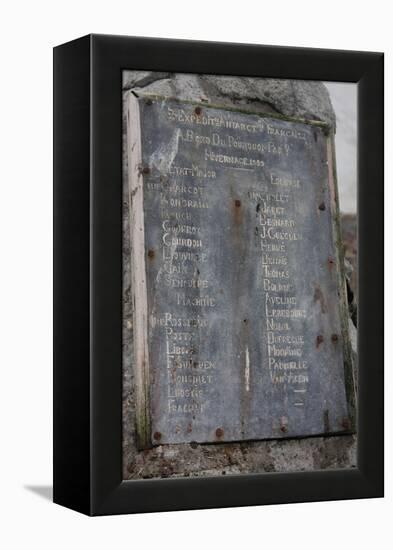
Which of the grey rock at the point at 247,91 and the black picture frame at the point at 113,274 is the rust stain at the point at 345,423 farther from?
the grey rock at the point at 247,91

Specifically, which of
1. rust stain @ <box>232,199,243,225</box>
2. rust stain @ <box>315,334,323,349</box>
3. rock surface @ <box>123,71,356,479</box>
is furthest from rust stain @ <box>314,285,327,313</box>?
rock surface @ <box>123,71,356,479</box>

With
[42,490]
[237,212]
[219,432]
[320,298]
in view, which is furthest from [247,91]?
[42,490]

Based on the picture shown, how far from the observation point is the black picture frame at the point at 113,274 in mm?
7512

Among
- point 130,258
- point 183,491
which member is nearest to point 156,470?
point 183,491

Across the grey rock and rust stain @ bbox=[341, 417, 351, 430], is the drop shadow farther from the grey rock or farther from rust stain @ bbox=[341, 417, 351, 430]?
the grey rock

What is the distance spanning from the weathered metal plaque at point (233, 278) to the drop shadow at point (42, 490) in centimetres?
85

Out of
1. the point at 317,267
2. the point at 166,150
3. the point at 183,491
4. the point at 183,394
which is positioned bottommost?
the point at 183,491

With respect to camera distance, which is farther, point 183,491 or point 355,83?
point 355,83

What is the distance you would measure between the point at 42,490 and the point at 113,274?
142cm

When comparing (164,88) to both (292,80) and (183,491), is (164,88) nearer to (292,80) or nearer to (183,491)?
(292,80)

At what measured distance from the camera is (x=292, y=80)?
26.5 ft

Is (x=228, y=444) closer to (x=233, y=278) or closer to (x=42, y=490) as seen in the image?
(x=233, y=278)

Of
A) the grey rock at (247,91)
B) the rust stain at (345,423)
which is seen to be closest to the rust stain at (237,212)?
the grey rock at (247,91)

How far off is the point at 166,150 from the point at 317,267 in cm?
102
